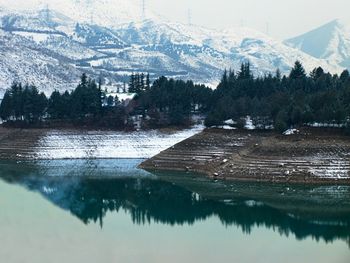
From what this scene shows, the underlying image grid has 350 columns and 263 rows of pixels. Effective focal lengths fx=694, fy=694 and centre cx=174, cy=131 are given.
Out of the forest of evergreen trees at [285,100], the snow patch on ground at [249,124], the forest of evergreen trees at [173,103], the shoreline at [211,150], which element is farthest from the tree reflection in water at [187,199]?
the forest of evergreen trees at [173,103]

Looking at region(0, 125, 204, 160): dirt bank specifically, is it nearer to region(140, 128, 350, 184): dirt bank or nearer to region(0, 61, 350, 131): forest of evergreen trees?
region(0, 61, 350, 131): forest of evergreen trees

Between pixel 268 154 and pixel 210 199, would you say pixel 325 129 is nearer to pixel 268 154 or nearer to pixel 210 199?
pixel 268 154

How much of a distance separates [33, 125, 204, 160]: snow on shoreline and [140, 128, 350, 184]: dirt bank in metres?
5.78

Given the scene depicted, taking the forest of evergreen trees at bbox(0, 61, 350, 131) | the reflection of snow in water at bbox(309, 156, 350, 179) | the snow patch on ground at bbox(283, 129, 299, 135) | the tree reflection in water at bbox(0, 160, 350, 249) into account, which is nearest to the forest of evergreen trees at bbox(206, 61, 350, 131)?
the forest of evergreen trees at bbox(0, 61, 350, 131)

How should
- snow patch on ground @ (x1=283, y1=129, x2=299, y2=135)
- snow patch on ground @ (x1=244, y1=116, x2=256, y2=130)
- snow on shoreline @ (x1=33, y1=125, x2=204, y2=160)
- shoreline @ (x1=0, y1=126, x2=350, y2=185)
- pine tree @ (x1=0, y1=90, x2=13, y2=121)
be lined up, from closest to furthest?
shoreline @ (x1=0, y1=126, x2=350, y2=185) < snow patch on ground @ (x1=283, y1=129, x2=299, y2=135) < snow on shoreline @ (x1=33, y1=125, x2=204, y2=160) < snow patch on ground @ (x1=244, y1=116, x2=256, y2=130) < pine tree @ (x1=0, y1=90, x2=13, y2=121)

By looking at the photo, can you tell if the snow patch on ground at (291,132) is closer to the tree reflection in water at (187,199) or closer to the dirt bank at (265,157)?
the dirt bank at (265,157)

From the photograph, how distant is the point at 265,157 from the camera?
76.5 m

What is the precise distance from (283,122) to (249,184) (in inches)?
658

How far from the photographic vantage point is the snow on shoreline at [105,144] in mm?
92812

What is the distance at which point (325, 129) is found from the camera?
8331 centimetres

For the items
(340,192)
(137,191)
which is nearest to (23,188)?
(137,191)

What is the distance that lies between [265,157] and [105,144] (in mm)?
27237

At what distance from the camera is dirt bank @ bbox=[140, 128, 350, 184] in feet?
242

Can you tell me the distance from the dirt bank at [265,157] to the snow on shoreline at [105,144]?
5.78m
